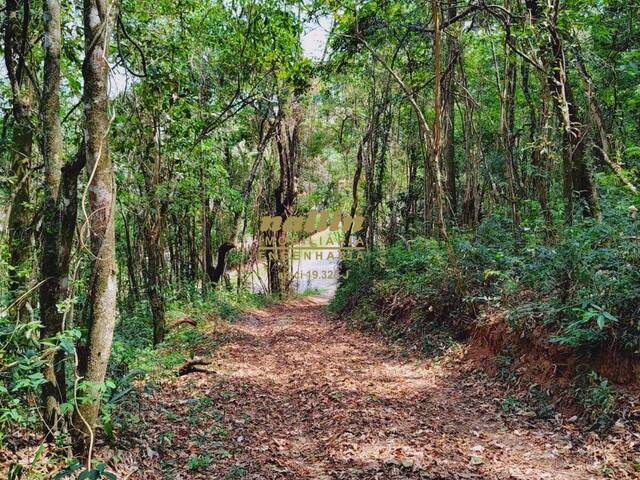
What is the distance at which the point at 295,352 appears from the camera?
8477 millimetres

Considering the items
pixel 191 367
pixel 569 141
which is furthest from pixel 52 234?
pixel 569 141

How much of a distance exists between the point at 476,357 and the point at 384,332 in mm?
3095

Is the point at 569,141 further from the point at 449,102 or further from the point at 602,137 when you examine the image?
the point at 449,102

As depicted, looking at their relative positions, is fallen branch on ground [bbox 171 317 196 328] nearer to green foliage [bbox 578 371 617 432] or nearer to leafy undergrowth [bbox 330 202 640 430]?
leafy undergrowth [bbox 330 202 640 430]

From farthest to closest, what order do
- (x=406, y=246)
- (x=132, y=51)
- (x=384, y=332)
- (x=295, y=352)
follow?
(x=406, y=246), (x=384, y=332), (x=295, y=352), (x=132, y=51)

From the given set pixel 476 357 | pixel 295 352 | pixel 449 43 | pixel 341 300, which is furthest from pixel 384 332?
→ pixel 449 43

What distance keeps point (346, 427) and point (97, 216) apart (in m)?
3.19

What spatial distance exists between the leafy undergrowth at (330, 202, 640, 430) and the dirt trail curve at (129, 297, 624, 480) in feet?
1.79

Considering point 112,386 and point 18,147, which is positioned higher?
point 18,147

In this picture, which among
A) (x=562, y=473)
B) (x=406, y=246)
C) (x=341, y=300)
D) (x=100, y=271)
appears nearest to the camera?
(x=100, y=271)

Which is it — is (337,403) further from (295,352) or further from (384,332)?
(384,332)

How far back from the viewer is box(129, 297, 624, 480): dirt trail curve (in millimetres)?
3857

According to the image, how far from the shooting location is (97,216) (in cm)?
342

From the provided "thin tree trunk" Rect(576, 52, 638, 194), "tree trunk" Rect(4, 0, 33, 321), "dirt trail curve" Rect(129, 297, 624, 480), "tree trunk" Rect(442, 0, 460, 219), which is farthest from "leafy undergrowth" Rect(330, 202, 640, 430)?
"tree trunk" Rect(4, 0, 33, 321)
